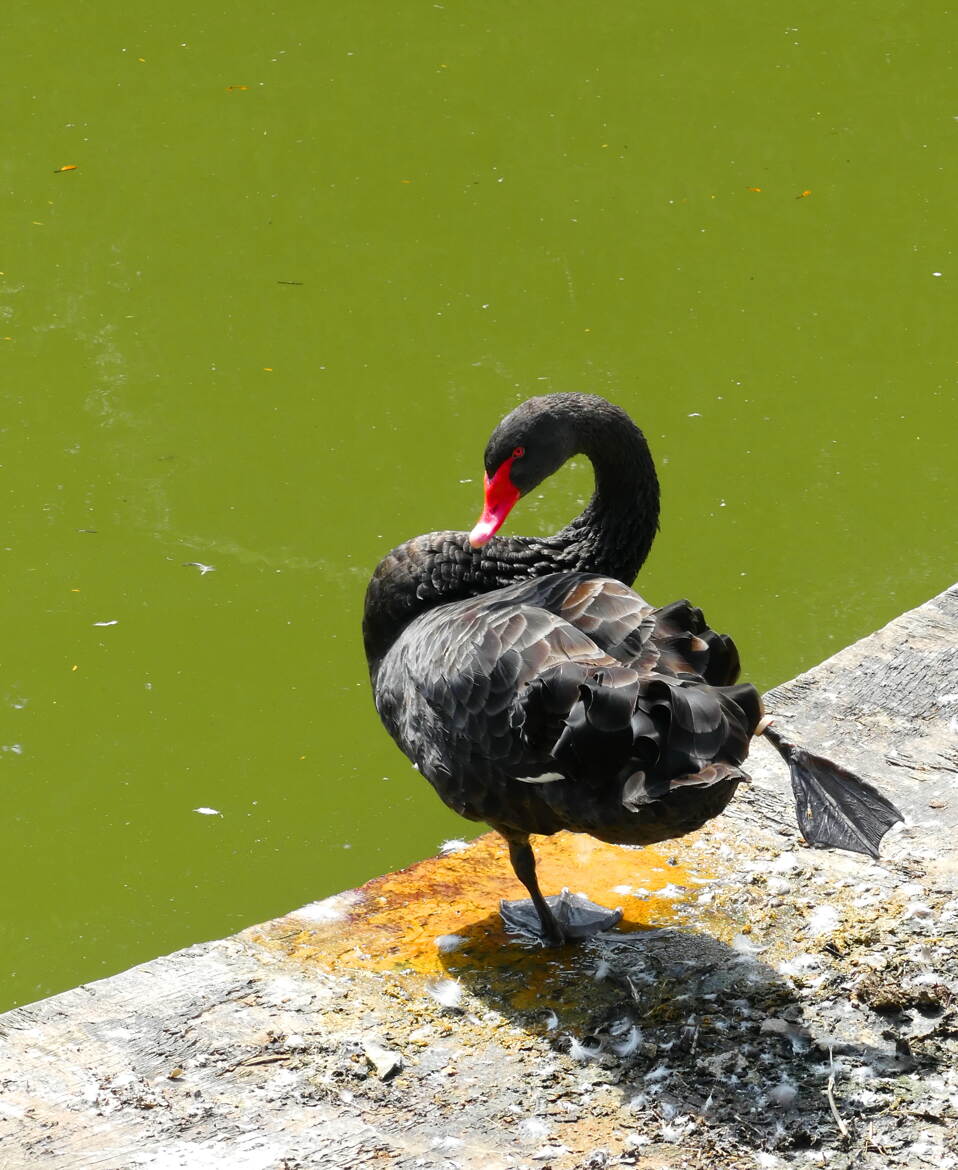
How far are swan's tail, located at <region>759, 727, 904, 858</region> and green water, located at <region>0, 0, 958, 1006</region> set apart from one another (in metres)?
1.28

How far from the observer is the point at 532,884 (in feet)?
8.37

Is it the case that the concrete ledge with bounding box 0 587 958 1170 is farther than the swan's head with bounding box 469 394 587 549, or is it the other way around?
the swan's head with bounding box 469 394 587 549

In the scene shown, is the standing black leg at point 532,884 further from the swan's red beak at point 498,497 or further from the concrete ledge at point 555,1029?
the swan's red beak at point 498,497

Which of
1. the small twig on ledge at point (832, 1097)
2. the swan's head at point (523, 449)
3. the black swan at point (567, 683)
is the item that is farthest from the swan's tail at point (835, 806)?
the swan's head at point (523, 449)

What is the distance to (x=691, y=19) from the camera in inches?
308

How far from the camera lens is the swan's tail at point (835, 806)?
234 cm

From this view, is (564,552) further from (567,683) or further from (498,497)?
(567,683)

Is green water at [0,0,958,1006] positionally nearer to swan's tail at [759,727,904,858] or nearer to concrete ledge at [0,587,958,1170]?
concrete ledge at [0,587,958,1170]

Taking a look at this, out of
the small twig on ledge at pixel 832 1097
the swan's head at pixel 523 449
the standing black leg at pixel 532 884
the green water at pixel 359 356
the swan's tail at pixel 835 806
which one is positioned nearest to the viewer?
the small twig on ledge at pixel 832 1097

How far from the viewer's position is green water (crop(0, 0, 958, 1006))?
11.7 ft

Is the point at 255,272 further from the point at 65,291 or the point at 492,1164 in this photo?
the point at 492,1164

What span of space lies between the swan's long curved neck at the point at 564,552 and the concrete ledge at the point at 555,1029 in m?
0.54

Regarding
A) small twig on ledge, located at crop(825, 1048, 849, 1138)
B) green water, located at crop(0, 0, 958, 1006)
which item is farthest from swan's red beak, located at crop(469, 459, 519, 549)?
small twig on ledge, located at crop(825, 1048, 849, 1138)

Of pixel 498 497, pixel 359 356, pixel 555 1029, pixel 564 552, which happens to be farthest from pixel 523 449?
pixel 359 356
